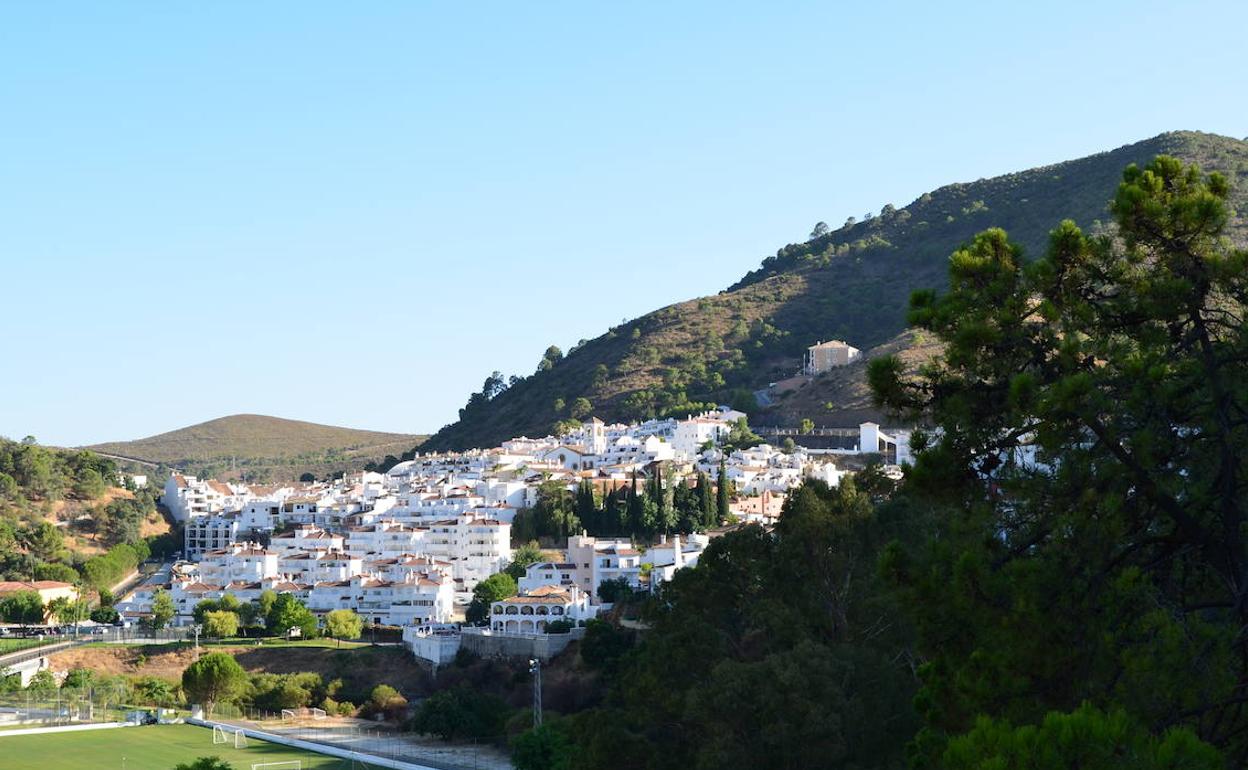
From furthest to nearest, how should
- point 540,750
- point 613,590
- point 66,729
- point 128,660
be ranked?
point 128,660 → point 613,590 → point 66,729 → point 540,750

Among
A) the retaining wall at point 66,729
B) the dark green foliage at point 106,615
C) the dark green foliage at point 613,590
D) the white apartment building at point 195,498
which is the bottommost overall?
the retaining wall at point 66,729

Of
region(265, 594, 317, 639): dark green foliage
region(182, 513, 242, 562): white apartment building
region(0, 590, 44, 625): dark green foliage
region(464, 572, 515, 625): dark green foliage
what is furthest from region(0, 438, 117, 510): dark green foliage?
region(464, 572, 515, 625): dark green foliage

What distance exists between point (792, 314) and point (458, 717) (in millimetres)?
85323

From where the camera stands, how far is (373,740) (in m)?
42.6

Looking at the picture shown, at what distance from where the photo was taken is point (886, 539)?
24391mm

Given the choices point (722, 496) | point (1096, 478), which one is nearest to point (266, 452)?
point (722, 496)

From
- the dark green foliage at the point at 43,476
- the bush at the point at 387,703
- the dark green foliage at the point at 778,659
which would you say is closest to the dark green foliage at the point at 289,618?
the bush at the point at 387,703

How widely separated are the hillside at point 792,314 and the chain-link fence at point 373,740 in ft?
163

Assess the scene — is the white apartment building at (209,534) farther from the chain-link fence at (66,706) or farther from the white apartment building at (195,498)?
the chain-link fence at (66,706)

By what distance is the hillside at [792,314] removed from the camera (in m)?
108

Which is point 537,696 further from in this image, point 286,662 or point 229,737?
point 286,662

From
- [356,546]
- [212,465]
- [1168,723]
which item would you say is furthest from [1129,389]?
[212,465]

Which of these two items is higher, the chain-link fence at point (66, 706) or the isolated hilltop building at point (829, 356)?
the isolated hilltop building at point (829, 356)

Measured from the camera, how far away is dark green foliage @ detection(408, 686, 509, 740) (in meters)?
43.5
